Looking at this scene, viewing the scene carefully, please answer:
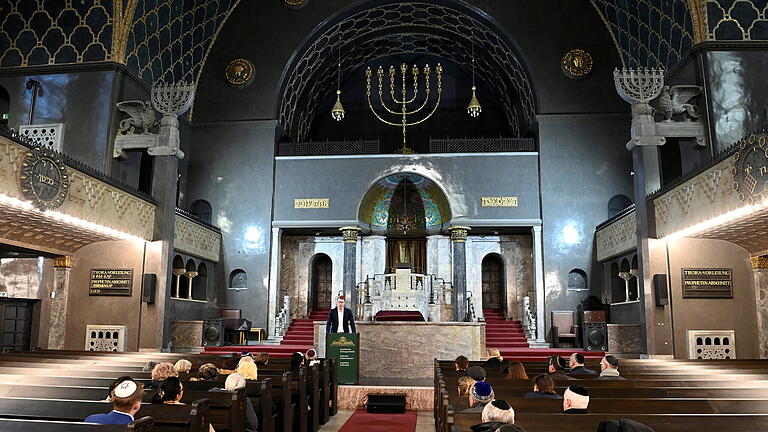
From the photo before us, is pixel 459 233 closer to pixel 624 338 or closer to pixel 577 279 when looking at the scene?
pixel 577 279

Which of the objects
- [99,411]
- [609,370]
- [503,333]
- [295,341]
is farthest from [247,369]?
[503,333]

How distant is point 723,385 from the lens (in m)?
7.19

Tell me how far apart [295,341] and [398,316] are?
10.3 feet

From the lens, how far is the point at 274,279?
19578 millimetres

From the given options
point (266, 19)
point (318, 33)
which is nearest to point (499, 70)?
point (318, 33)

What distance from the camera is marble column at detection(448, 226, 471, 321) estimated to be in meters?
19.9

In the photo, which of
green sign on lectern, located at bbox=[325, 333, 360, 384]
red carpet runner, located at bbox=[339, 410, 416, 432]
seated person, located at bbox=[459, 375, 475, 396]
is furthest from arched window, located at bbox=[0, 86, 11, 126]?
seated person, located at bbox=[459, 375, 475, 396]

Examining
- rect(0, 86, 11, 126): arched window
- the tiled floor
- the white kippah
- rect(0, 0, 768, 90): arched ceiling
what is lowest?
the tiled floor

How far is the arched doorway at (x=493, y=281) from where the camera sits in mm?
22000

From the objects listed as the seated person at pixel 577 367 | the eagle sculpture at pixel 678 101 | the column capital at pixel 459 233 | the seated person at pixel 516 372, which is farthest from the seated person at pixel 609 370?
the column capital at pixel 459 233

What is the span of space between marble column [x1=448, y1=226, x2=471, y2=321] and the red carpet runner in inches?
403

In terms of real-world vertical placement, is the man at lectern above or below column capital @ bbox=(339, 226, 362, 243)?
below

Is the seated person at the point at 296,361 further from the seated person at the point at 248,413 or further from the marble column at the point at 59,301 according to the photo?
the marble column at the point at 59,301

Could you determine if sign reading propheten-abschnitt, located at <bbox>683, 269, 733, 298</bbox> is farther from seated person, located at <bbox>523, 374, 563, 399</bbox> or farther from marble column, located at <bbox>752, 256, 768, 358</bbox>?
seated person, located at <bbox>523, 374, 563, 399</bbox>
